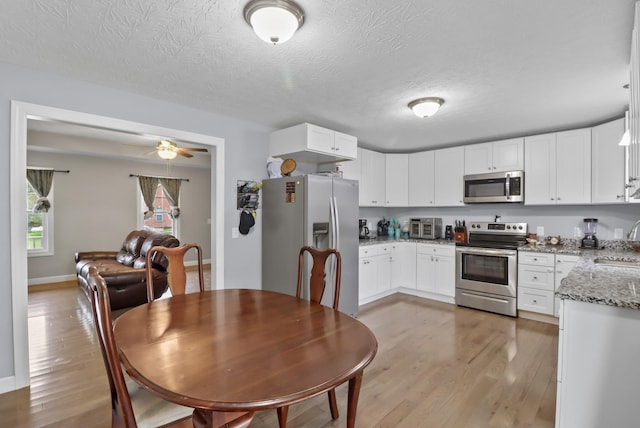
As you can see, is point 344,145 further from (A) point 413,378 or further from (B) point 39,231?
(B) point 39,231

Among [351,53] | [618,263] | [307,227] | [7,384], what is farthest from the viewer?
[307,227]

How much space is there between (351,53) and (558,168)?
10.8ft

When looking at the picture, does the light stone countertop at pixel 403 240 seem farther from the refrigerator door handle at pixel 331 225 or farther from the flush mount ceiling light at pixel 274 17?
the flush mount ceiling light at pixel 274 17

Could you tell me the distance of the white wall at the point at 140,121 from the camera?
2.31 meters

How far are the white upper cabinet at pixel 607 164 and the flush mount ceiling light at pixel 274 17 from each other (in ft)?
11.9

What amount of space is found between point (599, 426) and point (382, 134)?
137 inches

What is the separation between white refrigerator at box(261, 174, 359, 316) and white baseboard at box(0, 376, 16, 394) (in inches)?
85.7

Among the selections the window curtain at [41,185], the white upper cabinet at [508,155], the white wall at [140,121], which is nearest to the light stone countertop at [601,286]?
the white upper cabinet at [508,155]

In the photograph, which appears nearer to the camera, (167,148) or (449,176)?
(167,148)

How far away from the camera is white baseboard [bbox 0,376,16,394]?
2285 millimetres

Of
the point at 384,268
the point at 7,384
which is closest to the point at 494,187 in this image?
the point at 384,268

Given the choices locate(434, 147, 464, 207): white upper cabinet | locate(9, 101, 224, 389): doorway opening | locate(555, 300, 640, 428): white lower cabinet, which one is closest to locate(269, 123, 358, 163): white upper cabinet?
locate(434, 147, 464, 207): white upper cabinet

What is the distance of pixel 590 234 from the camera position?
3867mm

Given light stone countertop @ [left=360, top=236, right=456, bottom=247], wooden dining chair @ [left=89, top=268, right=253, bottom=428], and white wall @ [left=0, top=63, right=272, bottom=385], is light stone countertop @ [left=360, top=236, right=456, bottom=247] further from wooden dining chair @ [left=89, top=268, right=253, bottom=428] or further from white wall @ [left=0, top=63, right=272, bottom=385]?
wooden dining chair @ [left=89, top=268, right=253, bottom=428]
